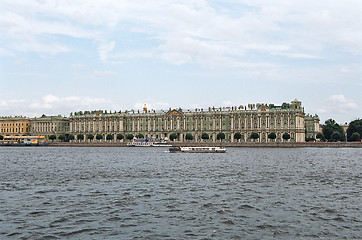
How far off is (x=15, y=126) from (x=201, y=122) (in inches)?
2755

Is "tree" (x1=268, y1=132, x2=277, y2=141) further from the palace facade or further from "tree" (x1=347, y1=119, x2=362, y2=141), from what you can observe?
"tree" (x1=347, y1=119, x2=362, y2=141)

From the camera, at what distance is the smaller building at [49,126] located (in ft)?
488

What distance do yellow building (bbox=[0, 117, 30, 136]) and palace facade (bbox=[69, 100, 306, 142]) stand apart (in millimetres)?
19477

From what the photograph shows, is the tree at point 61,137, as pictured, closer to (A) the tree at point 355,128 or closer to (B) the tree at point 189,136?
(B) the tree at point 189,136

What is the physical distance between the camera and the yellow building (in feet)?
504

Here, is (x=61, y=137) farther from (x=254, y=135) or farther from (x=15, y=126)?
(x=254, y=135)

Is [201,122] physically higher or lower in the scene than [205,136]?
higher

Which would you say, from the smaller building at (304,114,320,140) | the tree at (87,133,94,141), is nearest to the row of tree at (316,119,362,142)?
the smaller building at (304,114,320,140)

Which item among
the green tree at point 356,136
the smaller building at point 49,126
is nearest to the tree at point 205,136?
the green tree at point 356,136

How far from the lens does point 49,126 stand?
490 ft

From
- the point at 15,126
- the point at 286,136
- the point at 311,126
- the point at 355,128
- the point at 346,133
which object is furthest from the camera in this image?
the point at 15,126

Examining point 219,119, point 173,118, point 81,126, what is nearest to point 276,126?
point 219,119

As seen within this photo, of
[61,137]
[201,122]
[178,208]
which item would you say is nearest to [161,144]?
[201,122]

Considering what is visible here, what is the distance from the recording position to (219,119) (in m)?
125
